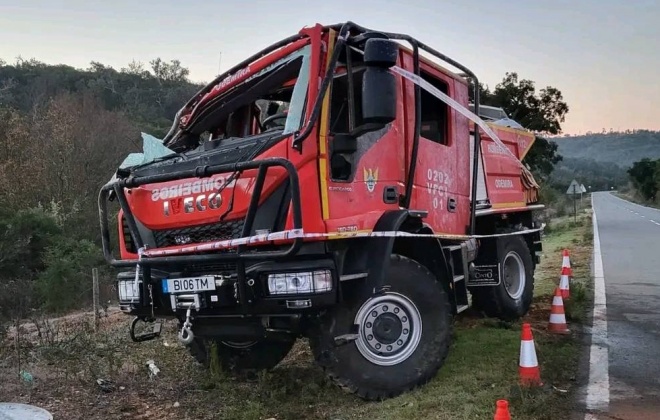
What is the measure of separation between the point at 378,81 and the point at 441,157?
66.2 inches

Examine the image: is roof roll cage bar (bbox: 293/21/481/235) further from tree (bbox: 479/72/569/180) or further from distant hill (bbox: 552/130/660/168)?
distant hill (bbox: 552/130/660/168)

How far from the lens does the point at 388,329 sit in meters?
4.93

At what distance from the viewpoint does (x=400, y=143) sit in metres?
5.13

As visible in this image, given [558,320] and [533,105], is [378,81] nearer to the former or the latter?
[558,320]

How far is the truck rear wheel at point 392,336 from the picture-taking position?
4.63m

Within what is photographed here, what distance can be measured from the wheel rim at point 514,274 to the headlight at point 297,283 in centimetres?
446

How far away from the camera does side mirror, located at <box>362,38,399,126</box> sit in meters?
4.34

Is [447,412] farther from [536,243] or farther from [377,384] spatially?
[536,243]

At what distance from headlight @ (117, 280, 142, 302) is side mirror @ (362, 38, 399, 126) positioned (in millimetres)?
2131

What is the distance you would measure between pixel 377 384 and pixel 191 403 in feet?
5.00

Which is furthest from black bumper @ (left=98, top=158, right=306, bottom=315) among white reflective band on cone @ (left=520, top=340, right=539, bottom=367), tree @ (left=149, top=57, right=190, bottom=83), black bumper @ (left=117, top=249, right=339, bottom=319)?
tree @ (left=149, top=57, right=190, bottom=83)

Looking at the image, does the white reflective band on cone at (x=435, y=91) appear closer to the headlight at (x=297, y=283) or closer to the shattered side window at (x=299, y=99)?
the shattered side window at (x=299, y=99)

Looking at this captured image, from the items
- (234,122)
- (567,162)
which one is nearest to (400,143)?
(234,122)

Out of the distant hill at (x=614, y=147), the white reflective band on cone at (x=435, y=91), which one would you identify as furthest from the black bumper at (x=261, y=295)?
the distant hill at (x=614, y=147)
